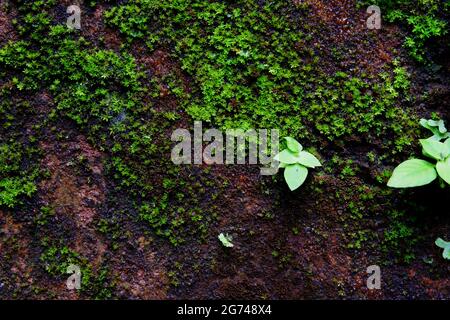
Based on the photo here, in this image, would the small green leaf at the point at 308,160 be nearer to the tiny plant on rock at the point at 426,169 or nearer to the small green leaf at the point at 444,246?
the tiny plant on rock at the point at 426,169

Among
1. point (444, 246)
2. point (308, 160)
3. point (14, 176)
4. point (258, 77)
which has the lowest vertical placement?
point (444, 246)

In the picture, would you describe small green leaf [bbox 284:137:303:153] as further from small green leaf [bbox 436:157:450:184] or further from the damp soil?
small green leaf [bbox 436:157:450:184]

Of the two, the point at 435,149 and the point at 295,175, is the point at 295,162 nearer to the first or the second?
the point at 295,175

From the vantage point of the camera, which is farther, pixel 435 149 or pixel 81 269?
pixel 81 269

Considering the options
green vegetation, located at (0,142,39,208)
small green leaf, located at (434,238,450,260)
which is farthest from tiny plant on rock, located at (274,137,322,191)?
green vegetation, located at (0,142,39,208)

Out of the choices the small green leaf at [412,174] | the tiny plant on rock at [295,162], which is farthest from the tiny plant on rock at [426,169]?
the tiny plant on rock at [295,162]

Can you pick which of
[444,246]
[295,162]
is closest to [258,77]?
[295,162]

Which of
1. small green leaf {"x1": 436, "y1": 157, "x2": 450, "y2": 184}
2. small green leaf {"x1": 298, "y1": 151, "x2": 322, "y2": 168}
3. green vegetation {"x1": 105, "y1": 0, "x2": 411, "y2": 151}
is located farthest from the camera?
green vegetation {"x1": 105, "y1": 0, "x2": 411, "y2": 151}
